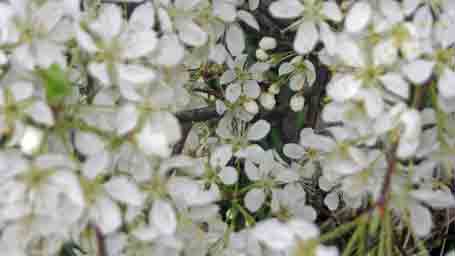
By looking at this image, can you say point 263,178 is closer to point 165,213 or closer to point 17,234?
point 165,213

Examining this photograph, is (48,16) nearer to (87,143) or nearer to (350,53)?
(87,143)

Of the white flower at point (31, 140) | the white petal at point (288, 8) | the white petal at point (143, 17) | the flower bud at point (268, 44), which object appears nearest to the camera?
the white flower at point (31, 140)

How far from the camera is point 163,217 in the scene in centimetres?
82

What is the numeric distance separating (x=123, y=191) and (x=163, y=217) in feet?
0.16

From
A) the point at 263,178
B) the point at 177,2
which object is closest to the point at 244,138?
the point at 263,178

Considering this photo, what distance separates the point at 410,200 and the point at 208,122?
41cm

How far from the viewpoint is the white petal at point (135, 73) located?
31.3 inches

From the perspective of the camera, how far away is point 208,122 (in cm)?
120

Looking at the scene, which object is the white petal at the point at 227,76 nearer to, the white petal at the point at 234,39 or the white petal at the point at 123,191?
the white petal at the point at 234,39

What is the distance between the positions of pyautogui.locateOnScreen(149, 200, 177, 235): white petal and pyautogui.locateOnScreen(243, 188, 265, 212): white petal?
0.61ft

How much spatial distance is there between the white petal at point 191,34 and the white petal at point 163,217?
188mm

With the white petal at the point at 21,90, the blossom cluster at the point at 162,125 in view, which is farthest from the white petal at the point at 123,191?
the white petal at the point at 21,90

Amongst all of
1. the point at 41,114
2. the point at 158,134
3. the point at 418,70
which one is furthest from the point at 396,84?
the point at 41,114

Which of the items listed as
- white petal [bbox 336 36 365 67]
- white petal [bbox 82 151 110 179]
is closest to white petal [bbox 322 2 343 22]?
white petal [bbox 336 36 365 67]
